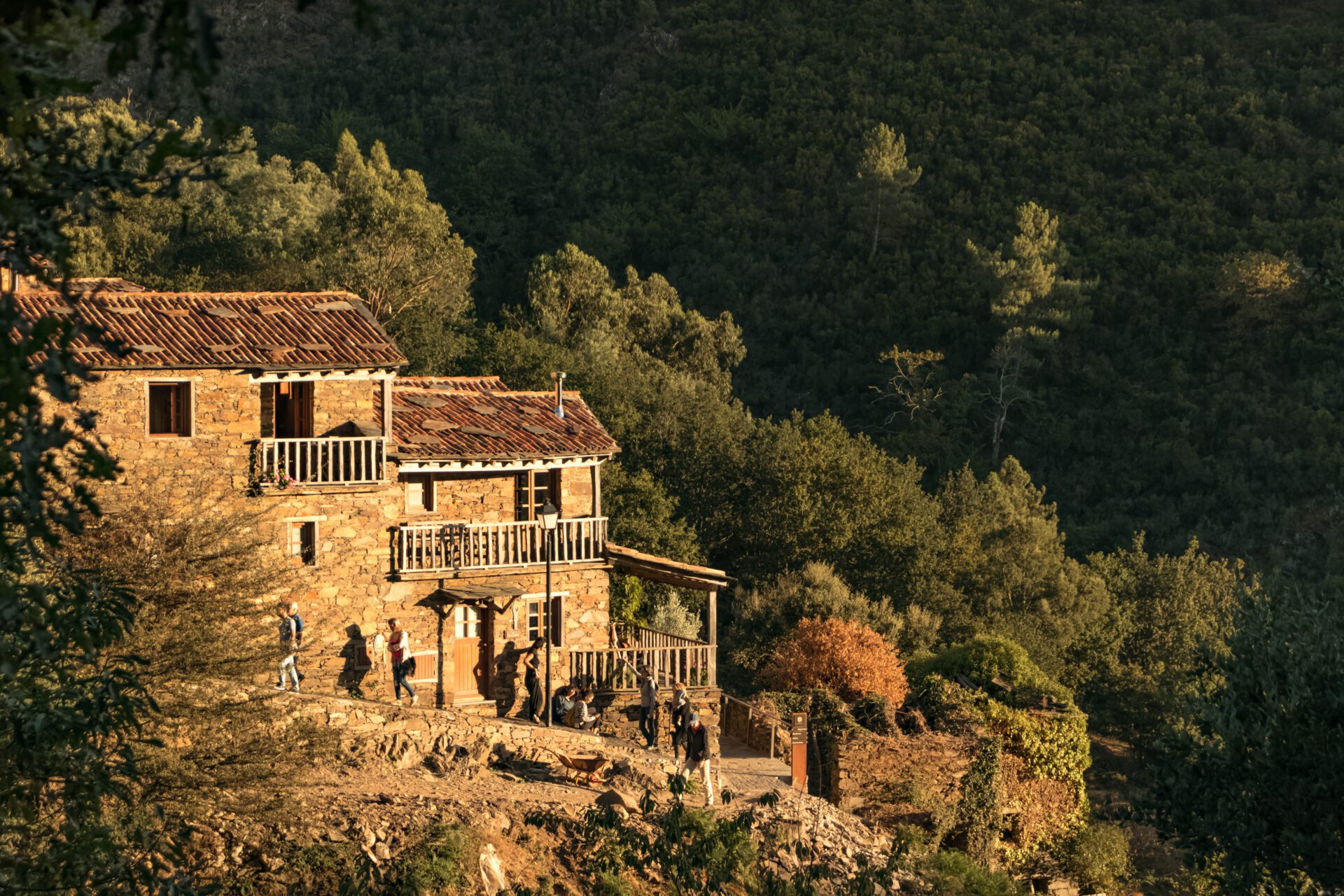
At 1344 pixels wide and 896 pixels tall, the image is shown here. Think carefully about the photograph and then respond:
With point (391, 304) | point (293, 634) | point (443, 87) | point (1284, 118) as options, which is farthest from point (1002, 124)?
point (293, 634)

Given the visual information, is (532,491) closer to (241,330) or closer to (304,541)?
(304,541)

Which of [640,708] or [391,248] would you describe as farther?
[391,248]

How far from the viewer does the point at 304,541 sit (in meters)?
26.3

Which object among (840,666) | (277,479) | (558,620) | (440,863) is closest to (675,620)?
(840,666)

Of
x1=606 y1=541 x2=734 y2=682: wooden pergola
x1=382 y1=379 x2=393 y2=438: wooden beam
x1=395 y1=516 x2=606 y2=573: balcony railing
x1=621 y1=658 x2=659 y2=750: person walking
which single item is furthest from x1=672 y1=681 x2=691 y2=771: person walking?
x1=382 y1=379 x2=393 y2=438: wooden beam

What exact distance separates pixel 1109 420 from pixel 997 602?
1685 centimetres

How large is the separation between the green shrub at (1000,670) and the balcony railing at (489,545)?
7.05m

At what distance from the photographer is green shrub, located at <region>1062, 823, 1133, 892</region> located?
28.7 meters

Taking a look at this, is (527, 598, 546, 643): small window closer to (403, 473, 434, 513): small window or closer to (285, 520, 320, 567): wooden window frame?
(403, 473, 434, 513): small window

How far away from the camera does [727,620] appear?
4234 centimetres

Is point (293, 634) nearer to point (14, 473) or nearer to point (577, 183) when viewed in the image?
point (14, 473)

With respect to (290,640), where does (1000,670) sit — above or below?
below

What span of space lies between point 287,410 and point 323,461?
1.38 metres

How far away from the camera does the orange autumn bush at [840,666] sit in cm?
2948
